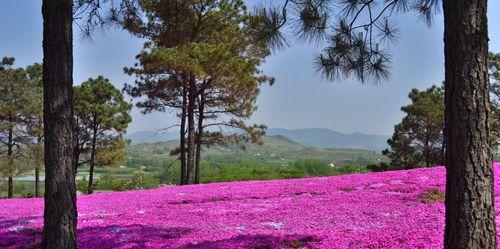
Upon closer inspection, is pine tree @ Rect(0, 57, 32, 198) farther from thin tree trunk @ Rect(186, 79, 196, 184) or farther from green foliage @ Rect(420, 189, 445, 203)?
green foliage @ Rect(420, 189, 445, 203)

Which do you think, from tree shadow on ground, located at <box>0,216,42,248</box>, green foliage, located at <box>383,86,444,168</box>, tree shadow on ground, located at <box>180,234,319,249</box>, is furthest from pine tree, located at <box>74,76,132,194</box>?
tree shadow on ground, located at <box>180,234,319,249</box>

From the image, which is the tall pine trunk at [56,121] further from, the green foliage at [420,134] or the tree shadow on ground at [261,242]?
the green foliage at [420,134]

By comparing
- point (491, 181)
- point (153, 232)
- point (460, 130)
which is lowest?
point (153, 232)

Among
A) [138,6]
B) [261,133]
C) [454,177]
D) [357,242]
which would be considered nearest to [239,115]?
[261,133]

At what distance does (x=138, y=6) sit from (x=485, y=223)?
712cm

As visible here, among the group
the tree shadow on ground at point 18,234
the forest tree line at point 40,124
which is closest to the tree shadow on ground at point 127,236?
the tree shadow on ground at point 18,234

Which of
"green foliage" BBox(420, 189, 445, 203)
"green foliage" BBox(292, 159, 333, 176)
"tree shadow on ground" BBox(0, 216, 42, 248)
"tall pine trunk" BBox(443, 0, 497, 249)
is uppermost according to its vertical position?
"tall pine trunk" BBox(443, 0, 497, 249)

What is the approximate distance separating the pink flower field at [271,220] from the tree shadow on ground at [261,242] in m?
0.02

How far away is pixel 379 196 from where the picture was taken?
Result: 484 inches

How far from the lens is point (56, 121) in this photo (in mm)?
6031

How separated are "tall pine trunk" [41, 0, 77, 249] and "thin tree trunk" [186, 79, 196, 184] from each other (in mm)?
18585

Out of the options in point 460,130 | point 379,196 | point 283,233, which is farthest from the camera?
point 379,196

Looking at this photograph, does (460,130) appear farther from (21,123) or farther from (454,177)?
(21,123)

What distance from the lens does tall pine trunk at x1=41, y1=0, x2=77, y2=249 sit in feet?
19.6
